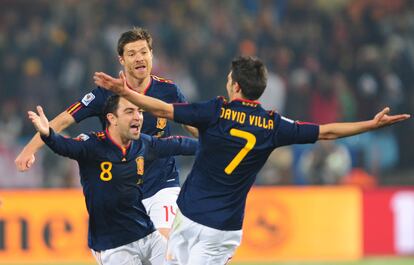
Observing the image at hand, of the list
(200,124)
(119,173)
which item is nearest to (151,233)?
(119,173)

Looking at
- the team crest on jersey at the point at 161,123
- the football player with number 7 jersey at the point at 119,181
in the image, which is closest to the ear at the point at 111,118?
the football player with number 7 jersey at the point at 119,181

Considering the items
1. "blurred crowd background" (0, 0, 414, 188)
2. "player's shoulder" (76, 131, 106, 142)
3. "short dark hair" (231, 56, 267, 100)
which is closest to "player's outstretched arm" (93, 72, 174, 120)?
"short dark hair" (231, 56, 267, 100)

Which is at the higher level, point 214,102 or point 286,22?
point 286,22

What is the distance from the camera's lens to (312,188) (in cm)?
1401

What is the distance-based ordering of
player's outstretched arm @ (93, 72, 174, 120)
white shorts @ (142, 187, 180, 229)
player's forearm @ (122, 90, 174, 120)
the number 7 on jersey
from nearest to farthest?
player's outstretched arm @ (93, 72, 174, 120)
player's forearm @ (122, 90, 174, 120)
the number 7 on jersey
white shorts @ (142, 187, 180, 229)

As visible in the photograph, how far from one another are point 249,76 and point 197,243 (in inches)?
45.4

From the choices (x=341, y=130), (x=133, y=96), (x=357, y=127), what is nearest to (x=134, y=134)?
(x=133, y=96)

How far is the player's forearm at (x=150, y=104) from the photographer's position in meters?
6.61

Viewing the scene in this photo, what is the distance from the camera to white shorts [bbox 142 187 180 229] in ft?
26.9

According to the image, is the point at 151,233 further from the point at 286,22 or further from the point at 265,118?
the point at 286,22

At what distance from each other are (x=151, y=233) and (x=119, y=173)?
0.57m

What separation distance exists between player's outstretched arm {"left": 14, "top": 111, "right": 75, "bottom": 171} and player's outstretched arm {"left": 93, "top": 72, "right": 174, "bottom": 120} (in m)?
1.10

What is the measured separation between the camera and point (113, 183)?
24.5ft

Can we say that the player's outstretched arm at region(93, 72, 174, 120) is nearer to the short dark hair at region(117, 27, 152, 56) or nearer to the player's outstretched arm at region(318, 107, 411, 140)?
the player's outstretched arm at region(318, 107, 411, 140)
